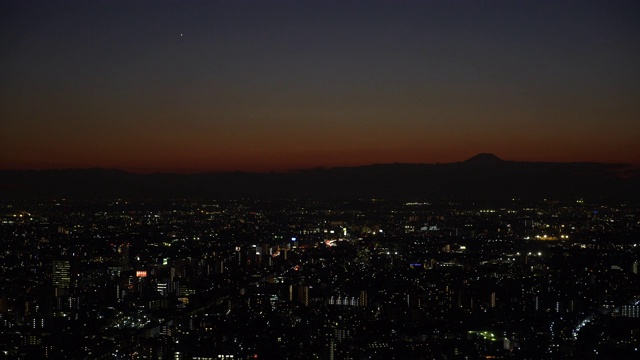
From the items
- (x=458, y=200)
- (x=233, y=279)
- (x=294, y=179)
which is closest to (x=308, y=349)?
(x=233, y=279)

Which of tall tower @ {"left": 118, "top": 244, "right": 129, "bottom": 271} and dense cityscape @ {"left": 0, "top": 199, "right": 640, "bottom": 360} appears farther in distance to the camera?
tall tower @ {"left": 118, "top": 244, "right": 129, "bottom": 271}

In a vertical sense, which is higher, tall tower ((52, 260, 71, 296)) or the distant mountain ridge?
the distant mountain ridge

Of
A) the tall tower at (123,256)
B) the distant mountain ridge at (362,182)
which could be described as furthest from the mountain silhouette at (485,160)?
the tall tower at (123,256)

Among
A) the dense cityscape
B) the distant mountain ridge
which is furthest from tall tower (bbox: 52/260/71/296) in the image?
the distant mountain ridge

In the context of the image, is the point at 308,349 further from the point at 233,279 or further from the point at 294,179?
the point at 294,179

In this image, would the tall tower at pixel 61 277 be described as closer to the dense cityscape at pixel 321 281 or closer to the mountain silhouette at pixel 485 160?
the dense cityscape at pixel 321 281

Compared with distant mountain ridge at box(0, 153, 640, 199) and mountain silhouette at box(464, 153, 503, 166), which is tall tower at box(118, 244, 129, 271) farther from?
mountain silhouette at box(464, 153, 503, 166)

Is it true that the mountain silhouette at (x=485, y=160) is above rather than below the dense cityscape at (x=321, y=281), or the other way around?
above
